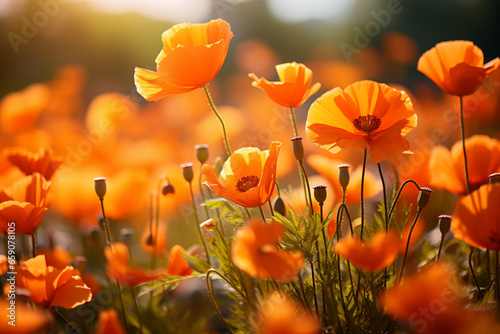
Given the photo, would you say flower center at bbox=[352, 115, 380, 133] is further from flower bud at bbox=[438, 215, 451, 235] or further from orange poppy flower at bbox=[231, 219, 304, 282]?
orange poppy flower at bbox=[231, 219, 304, 282]

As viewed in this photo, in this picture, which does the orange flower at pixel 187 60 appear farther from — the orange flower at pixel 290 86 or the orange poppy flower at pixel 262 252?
the orange poppy flower at pixel 262 252

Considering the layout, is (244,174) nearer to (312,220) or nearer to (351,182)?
(312,220)

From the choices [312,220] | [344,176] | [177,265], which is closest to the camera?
[312,220]

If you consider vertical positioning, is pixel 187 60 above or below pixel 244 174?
above

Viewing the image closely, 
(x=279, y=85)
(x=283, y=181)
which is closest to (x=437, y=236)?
(x=279, y=85)

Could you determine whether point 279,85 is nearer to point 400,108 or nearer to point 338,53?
point 400,108

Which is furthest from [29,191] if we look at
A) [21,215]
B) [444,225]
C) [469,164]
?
[469,164]
